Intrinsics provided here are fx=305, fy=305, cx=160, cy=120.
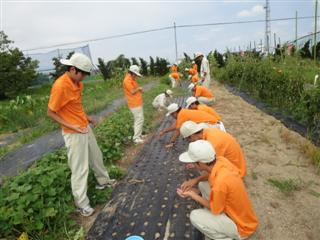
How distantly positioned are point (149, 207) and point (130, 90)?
2.66m

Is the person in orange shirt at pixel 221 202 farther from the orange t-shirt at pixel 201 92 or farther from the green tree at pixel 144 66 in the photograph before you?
the green tree at pixel 144 66

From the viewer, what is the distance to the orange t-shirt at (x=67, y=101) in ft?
10.1

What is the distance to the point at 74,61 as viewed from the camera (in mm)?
3080

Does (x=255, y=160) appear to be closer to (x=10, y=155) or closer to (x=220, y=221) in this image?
(x=220, y=221)

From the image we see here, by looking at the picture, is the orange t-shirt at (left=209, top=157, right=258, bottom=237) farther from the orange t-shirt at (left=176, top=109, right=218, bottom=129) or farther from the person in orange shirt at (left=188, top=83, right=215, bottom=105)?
the person in orange shirt at (left=188, top=83, right=215, bottom=105)

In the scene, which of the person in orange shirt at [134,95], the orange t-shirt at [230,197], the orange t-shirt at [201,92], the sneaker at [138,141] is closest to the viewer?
the orange t-shirt at [230,197]

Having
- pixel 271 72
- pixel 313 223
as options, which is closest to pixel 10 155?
pixel 313 223

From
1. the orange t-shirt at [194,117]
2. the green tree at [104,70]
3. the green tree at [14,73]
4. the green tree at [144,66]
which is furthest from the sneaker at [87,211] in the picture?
the green tree at [144,66]

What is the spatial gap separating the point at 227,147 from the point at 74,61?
1829 millimetres

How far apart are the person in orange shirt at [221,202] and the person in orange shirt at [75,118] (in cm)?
121

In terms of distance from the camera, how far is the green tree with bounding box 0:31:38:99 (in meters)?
15.5

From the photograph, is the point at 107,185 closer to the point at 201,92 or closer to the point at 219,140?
the point at 219,140

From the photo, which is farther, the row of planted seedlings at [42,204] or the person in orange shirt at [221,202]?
the row of planted seedlings at [42,204]

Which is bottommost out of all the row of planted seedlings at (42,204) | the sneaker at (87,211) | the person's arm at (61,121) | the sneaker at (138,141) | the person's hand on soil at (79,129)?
the sneaker at (138,141)
